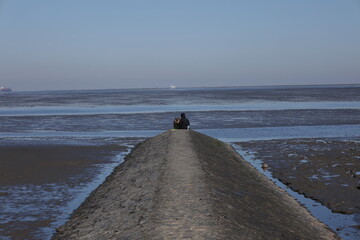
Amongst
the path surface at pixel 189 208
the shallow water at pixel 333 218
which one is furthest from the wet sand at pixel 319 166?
the path surface at pixel 189 208

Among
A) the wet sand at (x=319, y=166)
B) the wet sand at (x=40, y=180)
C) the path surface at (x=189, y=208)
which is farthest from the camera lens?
the wet sand at (x=319, y=166)

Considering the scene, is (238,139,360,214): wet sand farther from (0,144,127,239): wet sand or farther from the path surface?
(0,144,127,239): wet sand

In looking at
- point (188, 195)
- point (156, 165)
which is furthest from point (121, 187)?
point (188, 195)

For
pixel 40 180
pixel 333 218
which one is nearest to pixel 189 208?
pixel 333 218

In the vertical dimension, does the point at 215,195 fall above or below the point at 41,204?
above

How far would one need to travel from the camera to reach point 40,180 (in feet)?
64.8

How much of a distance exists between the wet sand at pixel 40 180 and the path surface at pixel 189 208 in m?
1.01

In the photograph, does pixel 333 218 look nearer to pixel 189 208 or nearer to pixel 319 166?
pixel 189 208

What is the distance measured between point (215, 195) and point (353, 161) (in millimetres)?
13370

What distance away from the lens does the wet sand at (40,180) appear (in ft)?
42.6

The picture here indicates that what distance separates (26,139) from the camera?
35938 millimetres

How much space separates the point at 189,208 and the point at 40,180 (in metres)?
11.1

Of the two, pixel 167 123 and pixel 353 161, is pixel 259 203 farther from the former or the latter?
pixel 167 123

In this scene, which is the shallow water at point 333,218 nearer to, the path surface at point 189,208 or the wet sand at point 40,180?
the path surface at point 189,208
